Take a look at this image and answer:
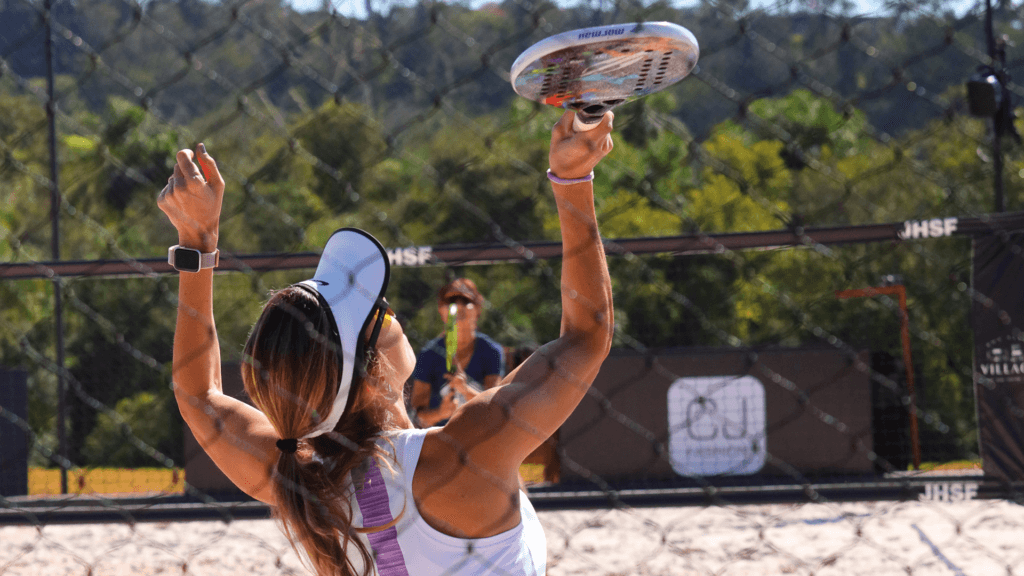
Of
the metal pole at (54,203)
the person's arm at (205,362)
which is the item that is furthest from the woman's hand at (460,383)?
the person's arm at (205,362)

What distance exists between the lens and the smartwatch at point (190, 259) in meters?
1.07

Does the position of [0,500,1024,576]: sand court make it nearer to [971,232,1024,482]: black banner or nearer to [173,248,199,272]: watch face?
[971,232,1024,482]: black banner

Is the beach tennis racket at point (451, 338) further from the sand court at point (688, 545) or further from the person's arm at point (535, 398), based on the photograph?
the person's arm at point (535, 398)

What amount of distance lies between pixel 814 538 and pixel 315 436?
314cm

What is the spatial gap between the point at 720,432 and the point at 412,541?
3752mm

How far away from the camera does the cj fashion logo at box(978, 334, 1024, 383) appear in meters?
3.32

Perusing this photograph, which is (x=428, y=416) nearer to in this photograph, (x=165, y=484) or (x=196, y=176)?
(x=196, y=176)

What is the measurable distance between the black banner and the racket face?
2.99 meters

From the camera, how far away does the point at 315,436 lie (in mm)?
986

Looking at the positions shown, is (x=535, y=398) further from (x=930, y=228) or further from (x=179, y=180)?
(x=930, y=228)

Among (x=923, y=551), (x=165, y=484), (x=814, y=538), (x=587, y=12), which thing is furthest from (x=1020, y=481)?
(x=165, y=484)

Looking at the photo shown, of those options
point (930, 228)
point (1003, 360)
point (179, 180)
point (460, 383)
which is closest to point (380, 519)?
point (179, 180)

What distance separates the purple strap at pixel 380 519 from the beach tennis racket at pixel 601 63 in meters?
0.47

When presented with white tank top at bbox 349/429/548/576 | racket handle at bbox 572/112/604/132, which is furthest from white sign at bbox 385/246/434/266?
racket handle at bbox 572/112/604/132
